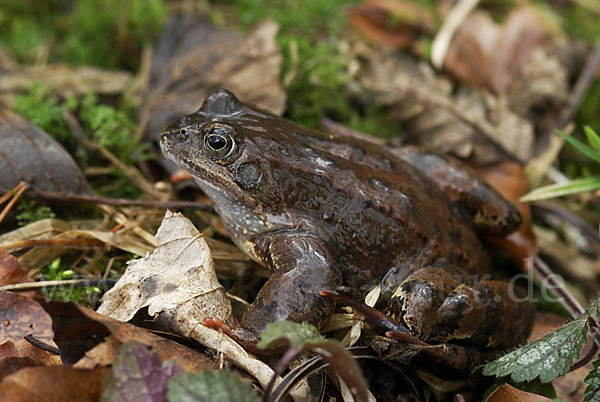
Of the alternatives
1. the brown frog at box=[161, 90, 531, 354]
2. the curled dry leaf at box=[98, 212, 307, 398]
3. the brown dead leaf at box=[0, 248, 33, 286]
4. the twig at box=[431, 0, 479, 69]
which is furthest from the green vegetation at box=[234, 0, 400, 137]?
the brown dead leaf at box=[0, 248, 33, 286]

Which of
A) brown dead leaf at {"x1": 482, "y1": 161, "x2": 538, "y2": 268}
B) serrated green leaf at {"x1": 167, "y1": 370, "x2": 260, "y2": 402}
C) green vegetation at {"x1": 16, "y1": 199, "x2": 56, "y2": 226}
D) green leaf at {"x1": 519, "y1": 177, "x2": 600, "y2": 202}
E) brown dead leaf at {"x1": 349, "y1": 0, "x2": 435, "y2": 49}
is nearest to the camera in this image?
serrated green leaf at {"x1": 167, "y1": 370, "x2": 260, "y2": 402}

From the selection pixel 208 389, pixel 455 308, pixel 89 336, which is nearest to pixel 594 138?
pixel 455 308

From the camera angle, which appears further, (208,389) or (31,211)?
(31,211)

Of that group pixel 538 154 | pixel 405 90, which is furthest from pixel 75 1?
pixel 538 154

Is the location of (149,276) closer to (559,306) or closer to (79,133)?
(79,133)

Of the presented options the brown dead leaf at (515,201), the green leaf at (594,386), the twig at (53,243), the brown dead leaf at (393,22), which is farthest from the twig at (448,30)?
the twig at (53,243)

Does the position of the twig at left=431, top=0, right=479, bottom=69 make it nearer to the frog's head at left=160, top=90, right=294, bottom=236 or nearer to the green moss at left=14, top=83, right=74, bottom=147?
the frog's head at left=160, top=90, right=294, bottom=236

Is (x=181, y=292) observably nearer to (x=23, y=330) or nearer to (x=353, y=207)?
(x=23, y=330)
